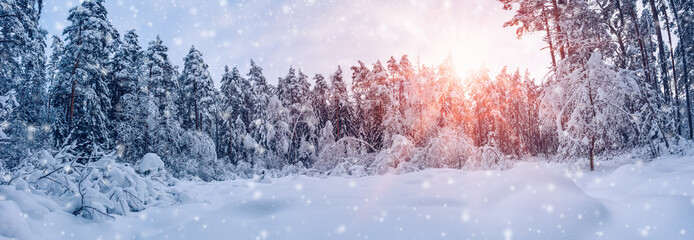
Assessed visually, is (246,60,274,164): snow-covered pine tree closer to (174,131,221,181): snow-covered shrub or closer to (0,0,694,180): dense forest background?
(0,0,694,180): dense forest background

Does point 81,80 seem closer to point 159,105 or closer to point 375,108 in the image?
point 159,105

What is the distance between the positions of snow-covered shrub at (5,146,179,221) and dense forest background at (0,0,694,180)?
23 cm

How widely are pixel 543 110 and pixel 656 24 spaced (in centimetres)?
1428

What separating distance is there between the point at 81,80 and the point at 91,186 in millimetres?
18021

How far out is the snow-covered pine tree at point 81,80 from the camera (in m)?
17.5

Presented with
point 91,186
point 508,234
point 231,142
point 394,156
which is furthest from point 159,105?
point 508,234

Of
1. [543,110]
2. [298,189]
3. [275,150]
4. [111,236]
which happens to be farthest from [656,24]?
[275,150]

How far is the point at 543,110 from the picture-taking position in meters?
8.77

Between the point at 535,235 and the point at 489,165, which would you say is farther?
the point at 489,165

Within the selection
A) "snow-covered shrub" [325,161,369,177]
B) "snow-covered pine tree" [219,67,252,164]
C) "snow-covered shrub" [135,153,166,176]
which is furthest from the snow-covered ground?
"snow-covered pine tree" [219,67,252,164]

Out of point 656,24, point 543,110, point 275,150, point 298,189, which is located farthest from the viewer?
point 275,150

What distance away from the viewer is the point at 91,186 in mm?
3713

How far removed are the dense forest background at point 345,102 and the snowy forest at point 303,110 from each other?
77 mm

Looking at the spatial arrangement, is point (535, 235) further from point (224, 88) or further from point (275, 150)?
point (224, 88)
